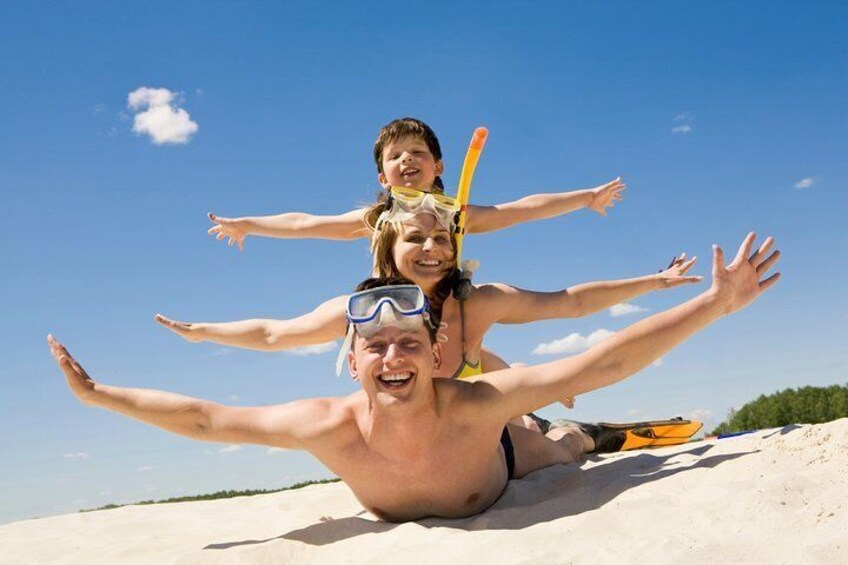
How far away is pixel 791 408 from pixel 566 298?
13.5m

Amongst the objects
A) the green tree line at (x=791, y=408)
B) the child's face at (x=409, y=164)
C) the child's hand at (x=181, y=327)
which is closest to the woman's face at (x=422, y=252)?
the child's face at (x=409, y=164)

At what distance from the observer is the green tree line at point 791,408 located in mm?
16156

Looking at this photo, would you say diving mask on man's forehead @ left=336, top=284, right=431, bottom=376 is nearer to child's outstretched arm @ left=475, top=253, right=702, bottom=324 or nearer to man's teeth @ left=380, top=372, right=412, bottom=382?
man's teeth @ left=380, top=372, right=412, bottom=382

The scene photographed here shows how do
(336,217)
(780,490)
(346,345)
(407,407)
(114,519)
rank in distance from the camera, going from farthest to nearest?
(336,217) → (114,519) → (346,345) → (407,407) → (780,490)

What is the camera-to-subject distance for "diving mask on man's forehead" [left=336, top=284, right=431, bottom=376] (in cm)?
388

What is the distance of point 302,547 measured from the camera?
158 inches

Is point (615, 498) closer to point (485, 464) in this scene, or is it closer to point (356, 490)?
point (485, 464)

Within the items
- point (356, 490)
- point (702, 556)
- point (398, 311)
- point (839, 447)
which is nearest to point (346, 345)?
point (398, 311)

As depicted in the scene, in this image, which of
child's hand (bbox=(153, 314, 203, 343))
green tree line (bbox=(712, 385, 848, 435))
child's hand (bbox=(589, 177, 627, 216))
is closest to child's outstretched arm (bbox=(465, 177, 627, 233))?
child's hand (bbox=(589, 177, 627, 216))

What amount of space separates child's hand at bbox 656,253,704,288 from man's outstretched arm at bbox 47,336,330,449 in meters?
Result: 2.51

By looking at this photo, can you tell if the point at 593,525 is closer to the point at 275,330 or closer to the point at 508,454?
the point at 508,454

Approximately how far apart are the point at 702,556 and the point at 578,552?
1.55ft

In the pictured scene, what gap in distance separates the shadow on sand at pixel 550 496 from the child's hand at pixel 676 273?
1106 mm

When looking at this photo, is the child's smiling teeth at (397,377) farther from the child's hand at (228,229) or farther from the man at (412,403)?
the child's hand at (228,229)
